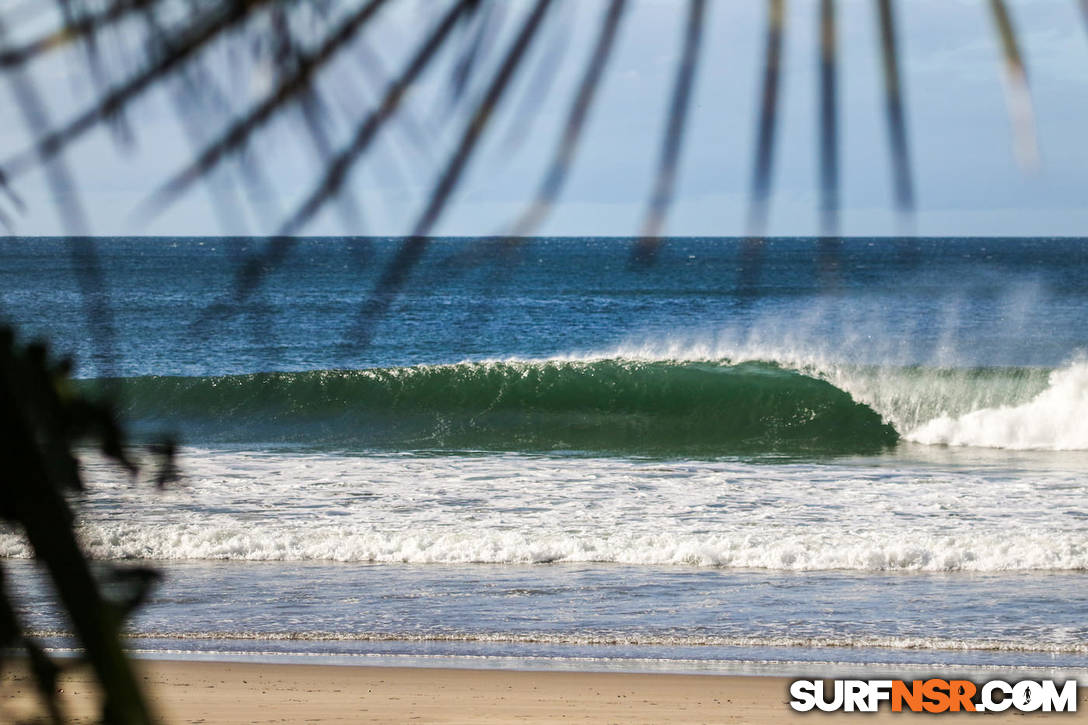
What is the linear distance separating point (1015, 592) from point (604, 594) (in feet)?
8.22

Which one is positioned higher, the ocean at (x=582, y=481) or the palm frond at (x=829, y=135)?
the ocean at (x=582, y=481)

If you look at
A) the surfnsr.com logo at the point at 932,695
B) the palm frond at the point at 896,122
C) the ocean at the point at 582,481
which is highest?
the ocean at the point at 582,481

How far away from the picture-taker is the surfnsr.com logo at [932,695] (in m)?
5.42

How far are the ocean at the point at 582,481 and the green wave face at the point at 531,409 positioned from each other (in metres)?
0.06

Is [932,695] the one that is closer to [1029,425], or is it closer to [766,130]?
[766,130]

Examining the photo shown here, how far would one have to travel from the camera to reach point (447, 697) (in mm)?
5598

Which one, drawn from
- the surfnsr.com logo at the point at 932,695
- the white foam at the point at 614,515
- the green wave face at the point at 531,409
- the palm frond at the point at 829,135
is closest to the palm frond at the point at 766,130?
the palm frond at the point at 829,135

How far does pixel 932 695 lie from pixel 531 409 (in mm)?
12771

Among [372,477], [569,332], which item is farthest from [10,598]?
[569,332]

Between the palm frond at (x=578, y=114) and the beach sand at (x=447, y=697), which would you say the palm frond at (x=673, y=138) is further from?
the beach sand at (x=447, y=697)

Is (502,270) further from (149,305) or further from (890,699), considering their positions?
(149,305)

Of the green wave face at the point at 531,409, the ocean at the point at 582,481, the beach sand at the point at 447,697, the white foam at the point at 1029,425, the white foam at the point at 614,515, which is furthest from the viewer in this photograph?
the green wave face at the point at 531,409

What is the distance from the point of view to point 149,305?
32.7 m

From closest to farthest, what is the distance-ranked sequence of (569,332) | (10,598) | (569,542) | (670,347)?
(10,598) < (569,542) < (670,347) < (569,332)
